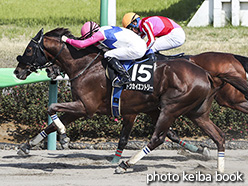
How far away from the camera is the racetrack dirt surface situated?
14.4ft

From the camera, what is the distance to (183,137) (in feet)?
22.3

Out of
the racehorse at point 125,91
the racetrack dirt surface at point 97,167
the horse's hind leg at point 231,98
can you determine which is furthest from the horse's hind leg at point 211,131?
the horse's hind leg at point 231,98

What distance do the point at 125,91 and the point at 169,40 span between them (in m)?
1.32

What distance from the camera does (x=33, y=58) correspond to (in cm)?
502

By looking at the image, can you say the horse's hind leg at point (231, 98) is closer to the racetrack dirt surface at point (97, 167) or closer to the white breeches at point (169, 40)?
the racetrack dirt surface at point (97, 167)

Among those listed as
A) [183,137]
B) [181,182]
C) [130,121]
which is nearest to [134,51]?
[130,121]

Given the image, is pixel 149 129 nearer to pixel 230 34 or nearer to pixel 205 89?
pixel 205 89

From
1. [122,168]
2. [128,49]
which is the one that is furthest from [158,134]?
[128,49]

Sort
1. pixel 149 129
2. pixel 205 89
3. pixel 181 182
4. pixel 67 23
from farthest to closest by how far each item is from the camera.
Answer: pixel 67 23, pixel 149 129, pixel 205 89, pixel 181 182

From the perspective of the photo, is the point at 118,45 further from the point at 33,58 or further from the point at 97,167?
the point at 97,167

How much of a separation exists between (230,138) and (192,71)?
2296 millimetres

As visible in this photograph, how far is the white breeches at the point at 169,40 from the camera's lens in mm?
5824

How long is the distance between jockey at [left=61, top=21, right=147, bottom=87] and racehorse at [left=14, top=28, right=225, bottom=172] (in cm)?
17

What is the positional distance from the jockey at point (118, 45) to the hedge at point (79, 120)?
6.26 ft
